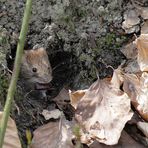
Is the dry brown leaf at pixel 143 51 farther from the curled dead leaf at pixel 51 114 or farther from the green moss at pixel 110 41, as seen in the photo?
the curled dead leaf at pixel 51 114

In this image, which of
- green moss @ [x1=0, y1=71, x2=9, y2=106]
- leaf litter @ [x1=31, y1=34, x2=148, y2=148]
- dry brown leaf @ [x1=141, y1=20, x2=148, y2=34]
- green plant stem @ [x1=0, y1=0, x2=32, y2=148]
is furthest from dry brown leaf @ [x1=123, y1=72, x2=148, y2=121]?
green plant stem @ [x1=0, y1=0, x2=32, y2=148]

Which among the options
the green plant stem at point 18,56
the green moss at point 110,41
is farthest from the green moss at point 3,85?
the green plant stem at point 18,56

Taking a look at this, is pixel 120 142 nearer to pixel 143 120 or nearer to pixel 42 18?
pixel 143 120

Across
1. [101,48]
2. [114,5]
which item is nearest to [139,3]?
[114,5]

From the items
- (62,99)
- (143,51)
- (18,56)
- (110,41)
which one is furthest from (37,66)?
(18,56)

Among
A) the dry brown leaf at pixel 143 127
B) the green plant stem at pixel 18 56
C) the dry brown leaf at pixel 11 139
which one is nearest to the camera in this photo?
the green plant stem at pixel 18 56

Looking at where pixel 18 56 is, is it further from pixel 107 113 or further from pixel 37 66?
pixel 37 66
